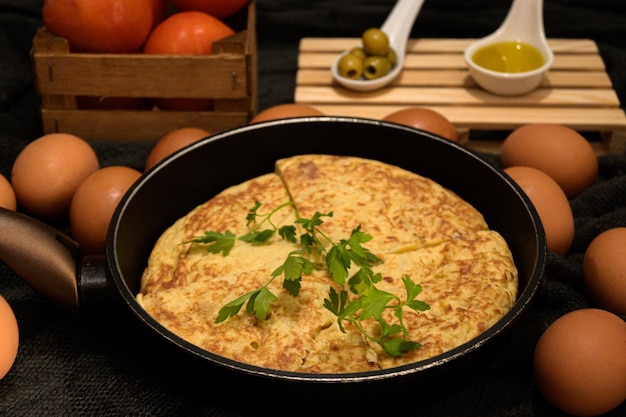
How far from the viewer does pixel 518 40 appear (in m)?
3.12

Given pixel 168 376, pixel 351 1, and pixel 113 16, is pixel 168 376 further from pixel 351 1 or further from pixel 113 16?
pixel 351 1

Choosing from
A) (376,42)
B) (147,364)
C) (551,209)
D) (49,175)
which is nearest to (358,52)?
(376,42)

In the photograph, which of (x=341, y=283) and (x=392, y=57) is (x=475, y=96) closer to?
(x=392, y=57)

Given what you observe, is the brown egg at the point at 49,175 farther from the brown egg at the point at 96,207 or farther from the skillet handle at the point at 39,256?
the skillet handle at the point at 39,256

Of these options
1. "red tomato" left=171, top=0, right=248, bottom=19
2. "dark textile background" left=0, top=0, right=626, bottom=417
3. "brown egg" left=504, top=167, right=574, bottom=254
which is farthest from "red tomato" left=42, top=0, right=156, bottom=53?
"brown egg" left=504, top=167, right=574, bottom=254

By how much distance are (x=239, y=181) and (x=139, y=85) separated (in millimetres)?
622

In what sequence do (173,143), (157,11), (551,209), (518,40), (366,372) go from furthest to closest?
1. (518,40)
2. (157,11)
3. (173,143)
4. (551,209)
5. (366,372)

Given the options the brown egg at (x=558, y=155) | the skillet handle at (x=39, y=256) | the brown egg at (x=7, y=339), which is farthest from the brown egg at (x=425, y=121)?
the brown egg at (x=7, y=339)

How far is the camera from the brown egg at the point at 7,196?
232 cm

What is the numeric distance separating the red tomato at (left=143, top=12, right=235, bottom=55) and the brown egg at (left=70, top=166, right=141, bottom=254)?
63 centimetres

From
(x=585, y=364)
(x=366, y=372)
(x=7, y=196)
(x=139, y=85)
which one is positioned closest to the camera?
(x=366, y=372)

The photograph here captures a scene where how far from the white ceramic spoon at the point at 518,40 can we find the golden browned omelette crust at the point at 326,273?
2.82 feet

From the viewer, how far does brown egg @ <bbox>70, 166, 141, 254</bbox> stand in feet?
7.29

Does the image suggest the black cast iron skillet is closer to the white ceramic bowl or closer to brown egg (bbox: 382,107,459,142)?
brown egg (bbox: 382,107,459,142)
